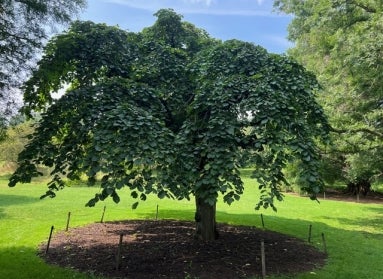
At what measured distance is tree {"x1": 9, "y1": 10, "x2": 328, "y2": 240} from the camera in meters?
5.64

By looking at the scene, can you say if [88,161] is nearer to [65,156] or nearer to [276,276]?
[65,156]

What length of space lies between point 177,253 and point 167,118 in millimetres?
2900

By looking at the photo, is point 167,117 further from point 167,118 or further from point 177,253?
point 177,253

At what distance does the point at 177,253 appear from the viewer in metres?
7.79

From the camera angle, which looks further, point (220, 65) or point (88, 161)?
point (220, 65)

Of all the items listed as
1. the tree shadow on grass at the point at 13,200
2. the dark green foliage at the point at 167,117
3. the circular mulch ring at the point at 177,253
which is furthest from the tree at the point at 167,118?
the tree shadow on grass at the point at 13,200

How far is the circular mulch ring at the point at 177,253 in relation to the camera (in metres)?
6.82

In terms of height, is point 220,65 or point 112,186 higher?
point 220,65

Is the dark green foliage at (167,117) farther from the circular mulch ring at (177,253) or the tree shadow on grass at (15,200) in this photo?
the tree shadow on grass at (15,200)

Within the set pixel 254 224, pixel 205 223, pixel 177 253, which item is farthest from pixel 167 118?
pixel 254 224

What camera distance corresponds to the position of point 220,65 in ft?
25.5

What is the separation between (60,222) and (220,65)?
8.50 m

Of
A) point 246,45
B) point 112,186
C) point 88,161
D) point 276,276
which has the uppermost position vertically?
point 246,45

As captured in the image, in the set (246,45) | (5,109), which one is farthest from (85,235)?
(246,45)
